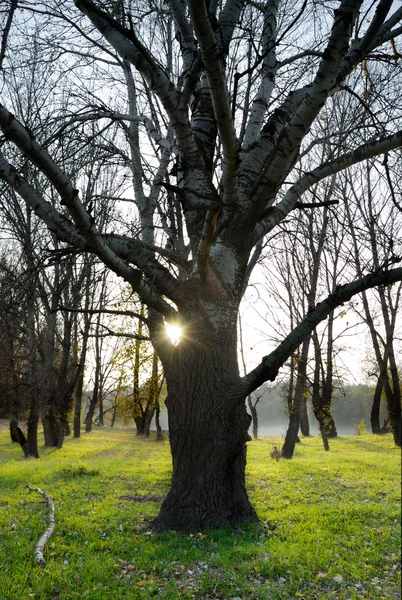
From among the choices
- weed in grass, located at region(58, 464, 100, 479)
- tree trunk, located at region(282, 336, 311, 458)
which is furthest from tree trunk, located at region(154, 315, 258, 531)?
tree trunk, located at region(282, 336, 311, 458)

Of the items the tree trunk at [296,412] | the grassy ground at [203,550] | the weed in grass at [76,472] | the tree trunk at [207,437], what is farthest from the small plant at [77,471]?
the tree trunk at [296,412]

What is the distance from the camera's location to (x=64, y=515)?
5.14 m

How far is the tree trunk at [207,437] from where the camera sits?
15.0 ft

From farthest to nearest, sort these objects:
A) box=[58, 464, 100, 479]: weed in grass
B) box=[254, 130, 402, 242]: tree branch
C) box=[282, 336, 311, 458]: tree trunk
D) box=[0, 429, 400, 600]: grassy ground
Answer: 1. box=[282, 336, 311, 458]: tree trunk
2. box=[58, 464, 100, 479]: weed in grass
3. box=[254, 130, 402, 242]: tree branch
4. box=[0, 429, 400, 600]: grassy ground

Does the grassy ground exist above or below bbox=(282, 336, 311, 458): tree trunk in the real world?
below

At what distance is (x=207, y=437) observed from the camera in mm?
4594

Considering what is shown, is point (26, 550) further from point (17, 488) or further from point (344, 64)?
point (344, 64)

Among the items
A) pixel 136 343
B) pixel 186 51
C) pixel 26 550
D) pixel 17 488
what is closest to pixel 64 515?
pixel 26 550

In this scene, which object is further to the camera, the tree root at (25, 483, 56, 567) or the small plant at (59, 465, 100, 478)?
the small plant at (59, 465, 100, 478)

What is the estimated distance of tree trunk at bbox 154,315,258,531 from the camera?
4586 mm

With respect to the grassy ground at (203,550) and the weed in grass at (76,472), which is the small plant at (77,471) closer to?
the weed in grass at (76,472)

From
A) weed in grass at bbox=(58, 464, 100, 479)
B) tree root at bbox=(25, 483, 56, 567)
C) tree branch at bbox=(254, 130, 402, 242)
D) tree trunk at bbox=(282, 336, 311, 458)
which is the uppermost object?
tree branch at bbox=(254, 130, 402, 242)

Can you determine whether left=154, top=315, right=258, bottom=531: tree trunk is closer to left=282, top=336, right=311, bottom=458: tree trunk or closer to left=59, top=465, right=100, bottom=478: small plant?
left=59, top=465, right=100, bottom=478: small plant

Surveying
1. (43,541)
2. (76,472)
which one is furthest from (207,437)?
(76,472)
